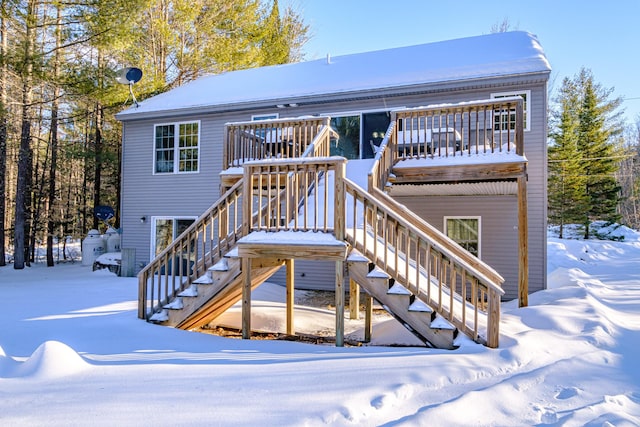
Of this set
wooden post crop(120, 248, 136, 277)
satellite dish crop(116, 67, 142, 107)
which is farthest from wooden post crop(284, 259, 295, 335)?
satellite dish crop(116, 67, 142, 107)

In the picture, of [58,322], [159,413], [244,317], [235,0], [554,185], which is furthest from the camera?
[554,185]

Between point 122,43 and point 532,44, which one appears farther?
point 122,43

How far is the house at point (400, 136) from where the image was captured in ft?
24.6

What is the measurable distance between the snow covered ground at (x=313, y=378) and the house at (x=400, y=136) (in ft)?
9.14

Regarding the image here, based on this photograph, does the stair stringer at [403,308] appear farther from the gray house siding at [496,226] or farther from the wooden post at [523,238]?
the gray house siding at [496,226]

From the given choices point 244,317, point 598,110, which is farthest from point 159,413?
point 598,110

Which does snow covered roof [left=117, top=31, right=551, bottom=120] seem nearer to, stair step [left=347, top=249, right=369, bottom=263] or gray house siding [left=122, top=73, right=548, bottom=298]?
gray house siding [left=122, top=73, right=548, bottom=298]

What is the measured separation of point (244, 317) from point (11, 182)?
23.8 m

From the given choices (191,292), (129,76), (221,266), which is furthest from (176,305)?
(129,76)

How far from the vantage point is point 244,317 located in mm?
5250

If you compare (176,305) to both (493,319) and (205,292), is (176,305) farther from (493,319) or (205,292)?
(493,319)

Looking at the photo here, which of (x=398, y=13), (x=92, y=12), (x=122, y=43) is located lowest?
(x=122, y=43)

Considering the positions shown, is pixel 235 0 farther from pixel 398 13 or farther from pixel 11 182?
pixel 11 182

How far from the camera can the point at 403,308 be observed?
4648mm
